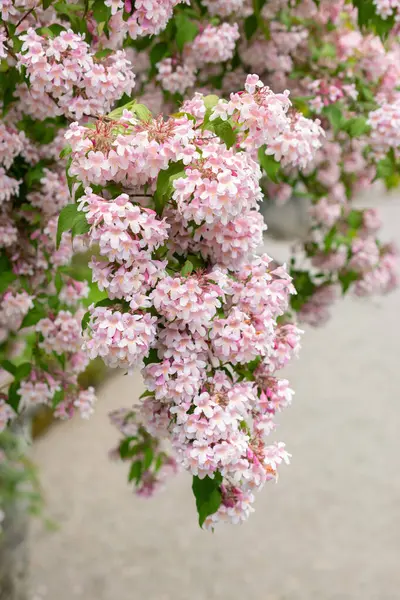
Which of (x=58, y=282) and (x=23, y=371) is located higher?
(x=58, y=282)

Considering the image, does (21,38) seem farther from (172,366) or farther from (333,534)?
(333,534)

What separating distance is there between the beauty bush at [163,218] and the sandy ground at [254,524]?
7.20 feet

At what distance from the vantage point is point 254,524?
4988 millimetres

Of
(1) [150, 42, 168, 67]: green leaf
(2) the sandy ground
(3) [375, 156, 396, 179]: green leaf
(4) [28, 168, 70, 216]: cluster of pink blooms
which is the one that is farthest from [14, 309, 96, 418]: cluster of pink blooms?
(2) the sandy ground

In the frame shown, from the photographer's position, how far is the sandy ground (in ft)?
14.7

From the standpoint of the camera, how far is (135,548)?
15.8 ft

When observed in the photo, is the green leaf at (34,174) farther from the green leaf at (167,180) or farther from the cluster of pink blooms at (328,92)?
the cluster of pink blooms at (328,92)

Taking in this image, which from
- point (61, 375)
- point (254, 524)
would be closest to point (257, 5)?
point (61, 375)

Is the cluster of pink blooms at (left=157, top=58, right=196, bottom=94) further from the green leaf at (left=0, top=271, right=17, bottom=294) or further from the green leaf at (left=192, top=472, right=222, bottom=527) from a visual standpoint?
the green leaf at (left=192, top=472, right=222, bottom=527)

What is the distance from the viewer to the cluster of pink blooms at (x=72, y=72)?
5.73 ft

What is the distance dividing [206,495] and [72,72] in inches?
37.9

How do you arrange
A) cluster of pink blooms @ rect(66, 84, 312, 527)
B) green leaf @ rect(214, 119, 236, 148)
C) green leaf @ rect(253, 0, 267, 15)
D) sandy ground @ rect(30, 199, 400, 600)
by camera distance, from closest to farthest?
cluster of pink blooms @ rect(66, 84, 312, 527), green leaf @ rect(214, 119, 236, 148), green leaf @ rect(253, 0, 267, 15), sandy ground @ rect(30, 199, 400, 600)

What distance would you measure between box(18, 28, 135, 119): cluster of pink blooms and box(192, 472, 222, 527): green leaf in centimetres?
85

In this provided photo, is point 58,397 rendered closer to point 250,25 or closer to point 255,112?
point 255,112
